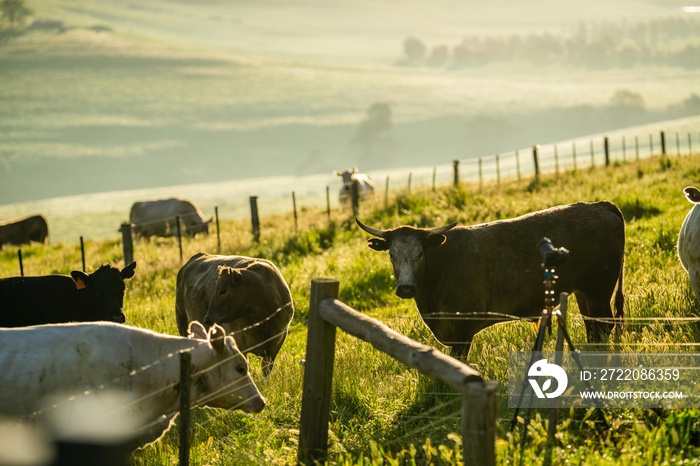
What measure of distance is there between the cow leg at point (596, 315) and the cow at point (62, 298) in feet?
18.0

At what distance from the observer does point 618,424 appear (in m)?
6.07

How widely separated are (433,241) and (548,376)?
2349mm

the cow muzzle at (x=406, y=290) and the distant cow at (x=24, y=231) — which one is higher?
the cow muzzle at (x=406, y=290)

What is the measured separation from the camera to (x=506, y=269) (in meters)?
8.91

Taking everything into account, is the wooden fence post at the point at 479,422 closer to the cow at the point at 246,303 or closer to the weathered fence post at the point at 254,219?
the cow at the point at 246,303

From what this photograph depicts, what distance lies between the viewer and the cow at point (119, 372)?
6.23 meters

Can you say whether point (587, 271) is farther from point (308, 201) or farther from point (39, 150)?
point (39, 150)

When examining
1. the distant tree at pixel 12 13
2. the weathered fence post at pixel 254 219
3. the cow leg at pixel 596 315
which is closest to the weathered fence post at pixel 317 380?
the cow leg at pixel 596 315

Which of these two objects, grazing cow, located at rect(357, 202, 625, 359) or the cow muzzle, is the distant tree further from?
the cow muzzle

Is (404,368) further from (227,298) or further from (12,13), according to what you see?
(12,13)

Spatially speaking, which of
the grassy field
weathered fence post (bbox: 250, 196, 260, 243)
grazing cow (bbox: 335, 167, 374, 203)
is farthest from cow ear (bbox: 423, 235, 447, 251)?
grazing cow (bbox: 335, 167, 374, 203)

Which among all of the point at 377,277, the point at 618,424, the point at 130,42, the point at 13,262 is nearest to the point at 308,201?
the point at 13,262

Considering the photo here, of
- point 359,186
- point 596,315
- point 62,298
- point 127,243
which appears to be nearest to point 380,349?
point 596,315

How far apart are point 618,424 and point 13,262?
76.6 feet
